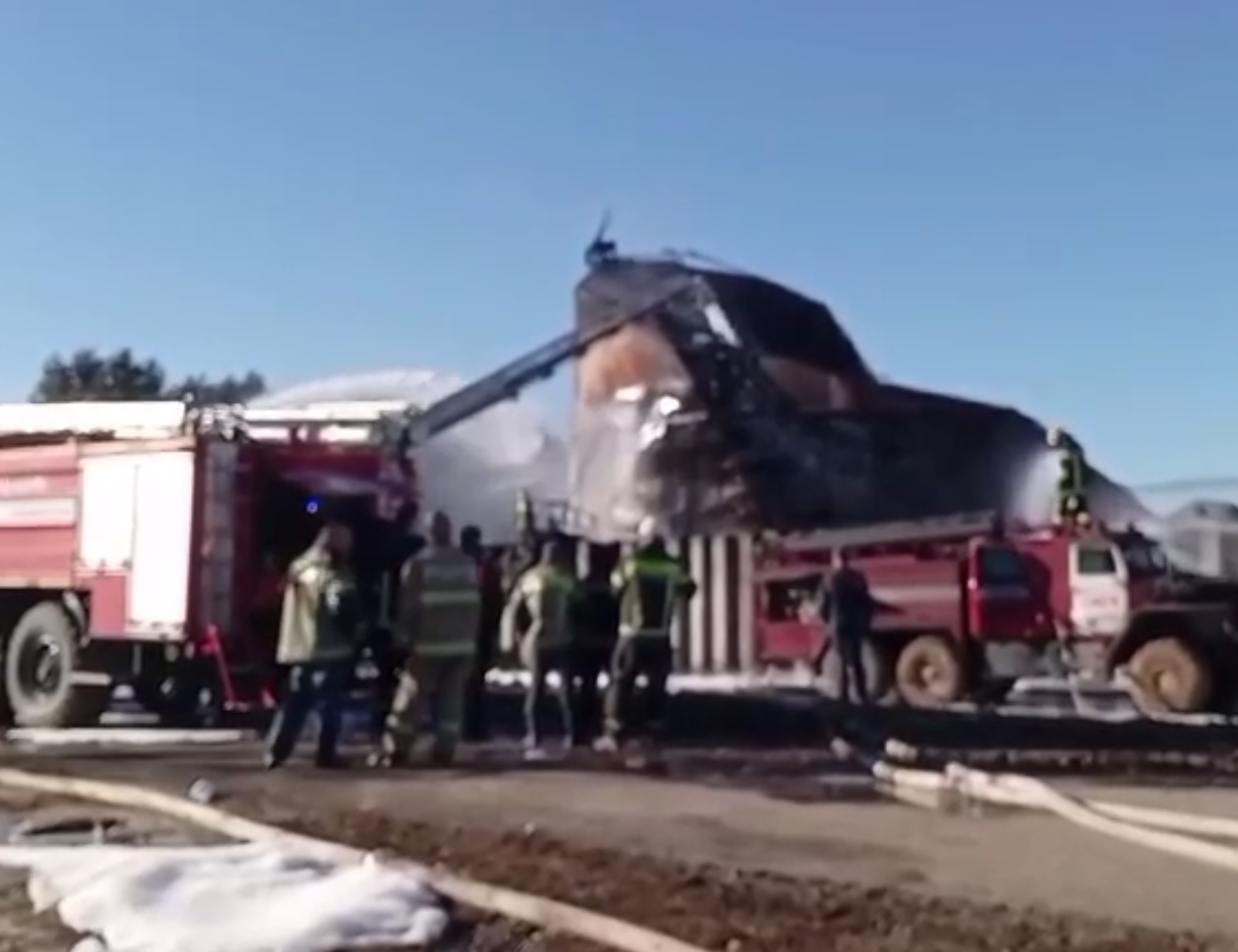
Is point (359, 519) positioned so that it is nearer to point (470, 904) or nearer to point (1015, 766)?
point (1015, 766)

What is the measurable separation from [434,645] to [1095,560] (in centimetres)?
968

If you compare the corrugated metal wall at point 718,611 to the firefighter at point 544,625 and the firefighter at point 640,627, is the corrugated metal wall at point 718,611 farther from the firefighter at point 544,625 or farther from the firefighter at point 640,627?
the firefighter at point 544,625

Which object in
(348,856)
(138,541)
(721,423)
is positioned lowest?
(348,856)

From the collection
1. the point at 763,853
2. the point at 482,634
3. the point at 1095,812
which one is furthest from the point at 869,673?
the point at 763,853

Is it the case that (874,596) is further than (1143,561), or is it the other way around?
(874,596)

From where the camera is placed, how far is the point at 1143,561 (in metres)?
20.2

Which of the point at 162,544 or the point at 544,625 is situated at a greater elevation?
the point at 162,544

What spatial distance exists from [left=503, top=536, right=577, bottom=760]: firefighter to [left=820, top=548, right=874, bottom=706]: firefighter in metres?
5.99

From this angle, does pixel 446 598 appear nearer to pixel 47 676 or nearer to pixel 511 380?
pixel 47 676

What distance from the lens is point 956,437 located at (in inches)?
1320

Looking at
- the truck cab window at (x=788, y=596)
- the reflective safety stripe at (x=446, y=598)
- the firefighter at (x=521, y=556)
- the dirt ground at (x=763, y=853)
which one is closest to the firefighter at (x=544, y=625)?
the firefighter at (x=521, y=556)

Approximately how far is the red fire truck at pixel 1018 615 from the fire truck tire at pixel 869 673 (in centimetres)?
2

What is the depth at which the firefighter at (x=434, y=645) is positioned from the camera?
490 inches

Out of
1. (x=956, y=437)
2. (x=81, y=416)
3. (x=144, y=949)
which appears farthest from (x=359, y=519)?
(x=956, y=437)
